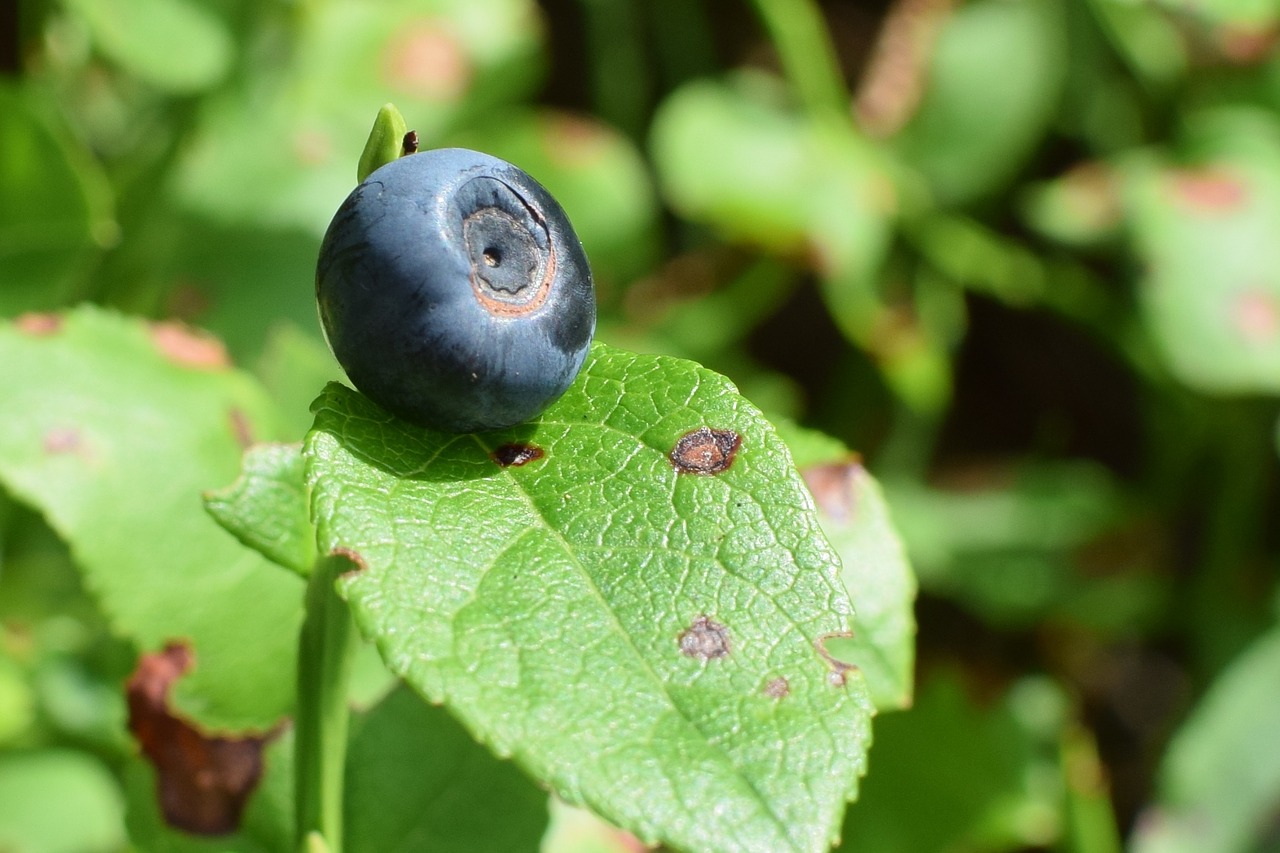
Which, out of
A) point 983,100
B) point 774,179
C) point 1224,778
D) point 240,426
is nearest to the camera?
point 240,426

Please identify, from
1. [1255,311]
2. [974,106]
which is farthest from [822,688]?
[974,106]

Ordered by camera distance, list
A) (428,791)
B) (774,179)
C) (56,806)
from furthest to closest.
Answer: (774,179), (56,806), (428,791)

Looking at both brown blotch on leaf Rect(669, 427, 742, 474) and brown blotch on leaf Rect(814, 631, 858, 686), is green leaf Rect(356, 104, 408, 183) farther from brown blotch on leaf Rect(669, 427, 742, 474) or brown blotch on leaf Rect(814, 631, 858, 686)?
brown blotch on leaf Rect(814, 631, 858, 686)

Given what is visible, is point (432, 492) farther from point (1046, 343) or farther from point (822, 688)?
point (1046, 343)

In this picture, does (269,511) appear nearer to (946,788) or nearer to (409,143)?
Result: (409,143)

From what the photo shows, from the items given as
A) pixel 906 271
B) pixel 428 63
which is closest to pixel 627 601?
pixel 428 63

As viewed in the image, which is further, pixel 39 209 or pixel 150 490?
pixel 39 209
